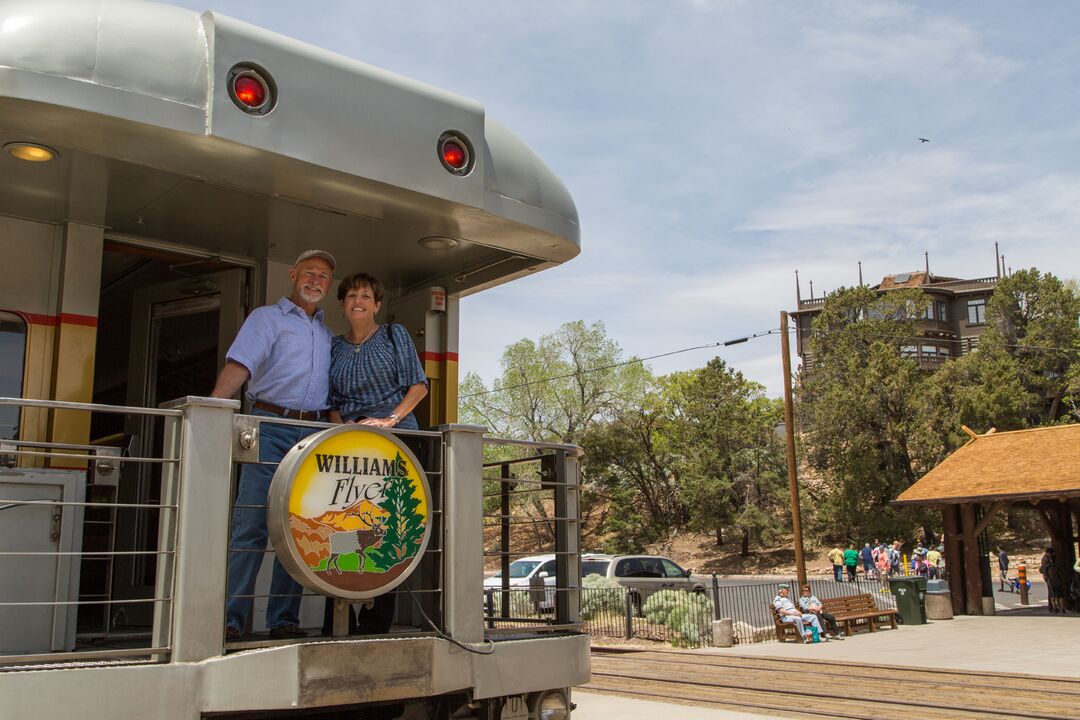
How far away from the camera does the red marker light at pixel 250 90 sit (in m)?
3.98

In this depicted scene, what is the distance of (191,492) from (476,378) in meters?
55.6

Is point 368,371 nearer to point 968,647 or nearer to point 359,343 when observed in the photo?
point 359,343

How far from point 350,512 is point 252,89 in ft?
5.92

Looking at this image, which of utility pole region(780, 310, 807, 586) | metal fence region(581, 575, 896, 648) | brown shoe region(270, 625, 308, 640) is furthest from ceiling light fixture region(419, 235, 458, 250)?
utility pole region(780, 310, 807, 586)

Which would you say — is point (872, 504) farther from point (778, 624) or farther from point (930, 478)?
point (778, 624)

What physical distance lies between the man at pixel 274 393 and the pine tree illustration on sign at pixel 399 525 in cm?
41

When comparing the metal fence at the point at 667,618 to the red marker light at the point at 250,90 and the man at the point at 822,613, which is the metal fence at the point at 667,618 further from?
the red marker light at the point at 250,90

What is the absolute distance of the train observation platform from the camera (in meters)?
10.5

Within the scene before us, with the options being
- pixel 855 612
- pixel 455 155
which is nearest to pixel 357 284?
pixel 455 155

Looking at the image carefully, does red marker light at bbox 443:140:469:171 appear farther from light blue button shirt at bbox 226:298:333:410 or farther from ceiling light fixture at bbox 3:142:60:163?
ceiling light fixture at bbox 3:142:60:163

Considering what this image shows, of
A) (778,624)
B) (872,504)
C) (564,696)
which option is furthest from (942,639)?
(872,504)

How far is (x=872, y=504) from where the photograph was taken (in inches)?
2040

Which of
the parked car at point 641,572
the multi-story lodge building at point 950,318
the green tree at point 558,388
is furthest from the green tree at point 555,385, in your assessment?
the parked car at point 641,572

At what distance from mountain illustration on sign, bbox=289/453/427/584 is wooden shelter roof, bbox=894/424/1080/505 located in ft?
68.3
